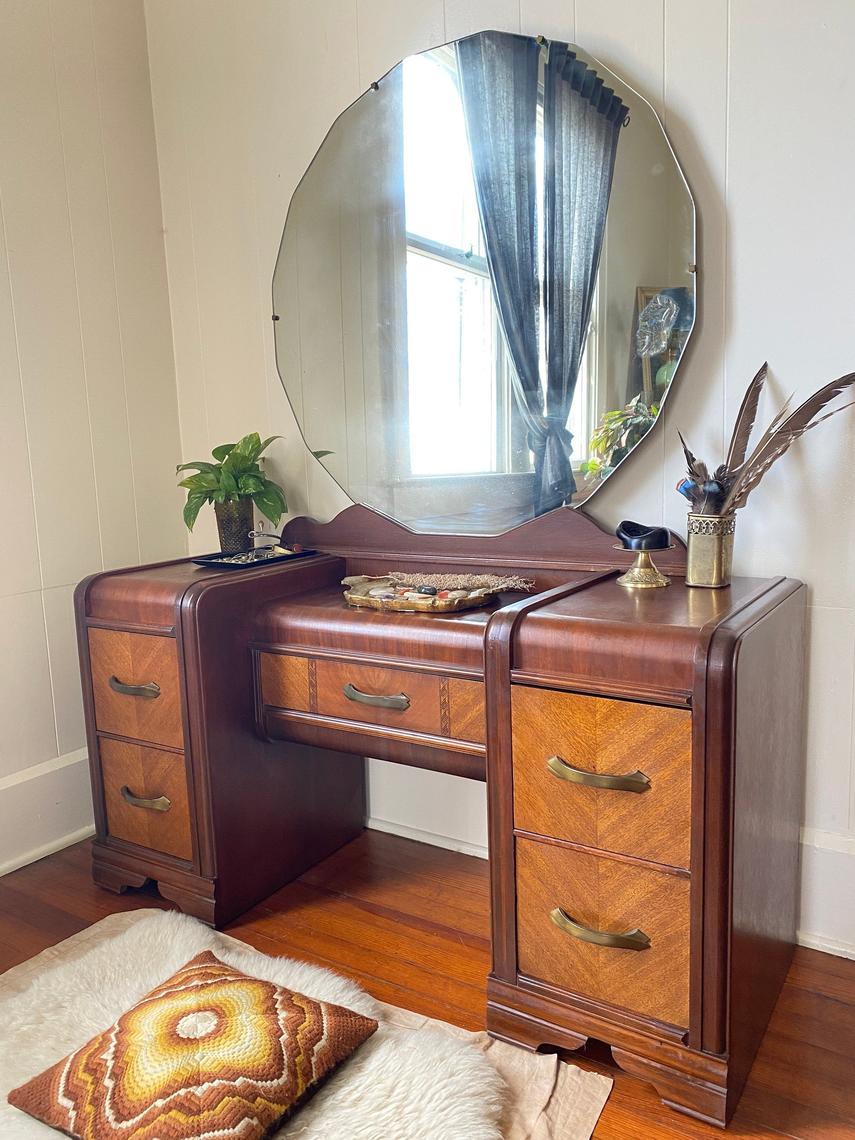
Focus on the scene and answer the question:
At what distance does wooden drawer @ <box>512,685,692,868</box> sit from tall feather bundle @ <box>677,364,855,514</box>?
1.59 ft

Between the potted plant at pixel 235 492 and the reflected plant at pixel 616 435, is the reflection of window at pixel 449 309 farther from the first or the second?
the potted plant at pixel 235 492

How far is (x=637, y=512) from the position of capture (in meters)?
1.85

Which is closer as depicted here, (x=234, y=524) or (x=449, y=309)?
(x=449, y=309)

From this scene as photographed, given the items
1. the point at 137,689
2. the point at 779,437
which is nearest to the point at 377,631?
the point at 137,689

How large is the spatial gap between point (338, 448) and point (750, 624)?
1190 millimetres

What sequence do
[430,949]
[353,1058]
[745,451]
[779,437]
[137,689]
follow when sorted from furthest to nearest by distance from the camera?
1. [137,689]
2. [430,949]
3. [745,451]
4. [779,437]
5. [353,1058]

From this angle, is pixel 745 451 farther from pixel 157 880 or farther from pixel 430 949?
pixel 157 880

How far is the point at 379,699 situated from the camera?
1692 mm

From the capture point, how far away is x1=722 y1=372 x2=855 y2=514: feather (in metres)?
1.54

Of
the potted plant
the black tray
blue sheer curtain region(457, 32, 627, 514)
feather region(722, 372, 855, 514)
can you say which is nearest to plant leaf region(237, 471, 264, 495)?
the potted plant

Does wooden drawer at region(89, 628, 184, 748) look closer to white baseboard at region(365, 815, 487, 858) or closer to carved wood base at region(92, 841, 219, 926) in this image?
carved wood base at region(92, 841, 219, 926)

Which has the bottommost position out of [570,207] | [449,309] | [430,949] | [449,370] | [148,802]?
[430,949]

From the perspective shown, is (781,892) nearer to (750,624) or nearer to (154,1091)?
(750,624)

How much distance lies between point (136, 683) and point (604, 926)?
3.66 feet
